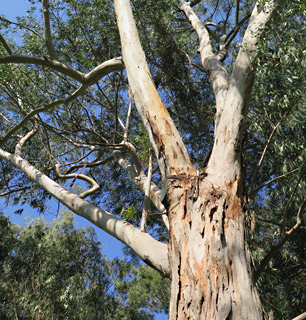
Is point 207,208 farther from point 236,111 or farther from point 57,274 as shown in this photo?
point 57,274

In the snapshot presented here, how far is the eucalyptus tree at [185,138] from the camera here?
7.13 ft

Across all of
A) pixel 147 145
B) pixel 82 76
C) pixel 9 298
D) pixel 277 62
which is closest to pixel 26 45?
pixel 82 76

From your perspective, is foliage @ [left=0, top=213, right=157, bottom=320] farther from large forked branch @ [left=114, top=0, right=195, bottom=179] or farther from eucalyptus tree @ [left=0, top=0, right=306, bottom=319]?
large forked branch @ [left=114, top=0, right=195, bottom=179]

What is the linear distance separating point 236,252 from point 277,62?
2.44m

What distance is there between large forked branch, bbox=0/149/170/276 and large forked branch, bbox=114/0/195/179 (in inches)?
20.7

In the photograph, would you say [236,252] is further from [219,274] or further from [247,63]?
[247,63]

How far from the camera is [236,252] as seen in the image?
2.18 metres

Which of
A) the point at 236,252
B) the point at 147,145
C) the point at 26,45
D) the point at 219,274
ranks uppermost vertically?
the point at 26,45

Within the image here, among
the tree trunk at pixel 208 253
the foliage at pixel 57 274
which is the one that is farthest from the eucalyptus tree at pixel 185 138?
the foliage at pixel 57 274

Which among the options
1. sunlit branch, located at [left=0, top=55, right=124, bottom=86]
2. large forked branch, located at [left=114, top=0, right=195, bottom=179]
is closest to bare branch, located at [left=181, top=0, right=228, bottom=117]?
large forked branch, located at [left=114, top=0, right=195, bottom=179]

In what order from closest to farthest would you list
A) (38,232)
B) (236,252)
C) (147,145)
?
(236,252), (147,145), (38,232)

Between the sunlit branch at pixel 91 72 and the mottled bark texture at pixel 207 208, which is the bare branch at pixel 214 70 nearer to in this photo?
the mottled bark texture at pixel 207 208

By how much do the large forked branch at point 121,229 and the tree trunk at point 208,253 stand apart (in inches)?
12.4

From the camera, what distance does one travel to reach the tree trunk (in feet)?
6.41
